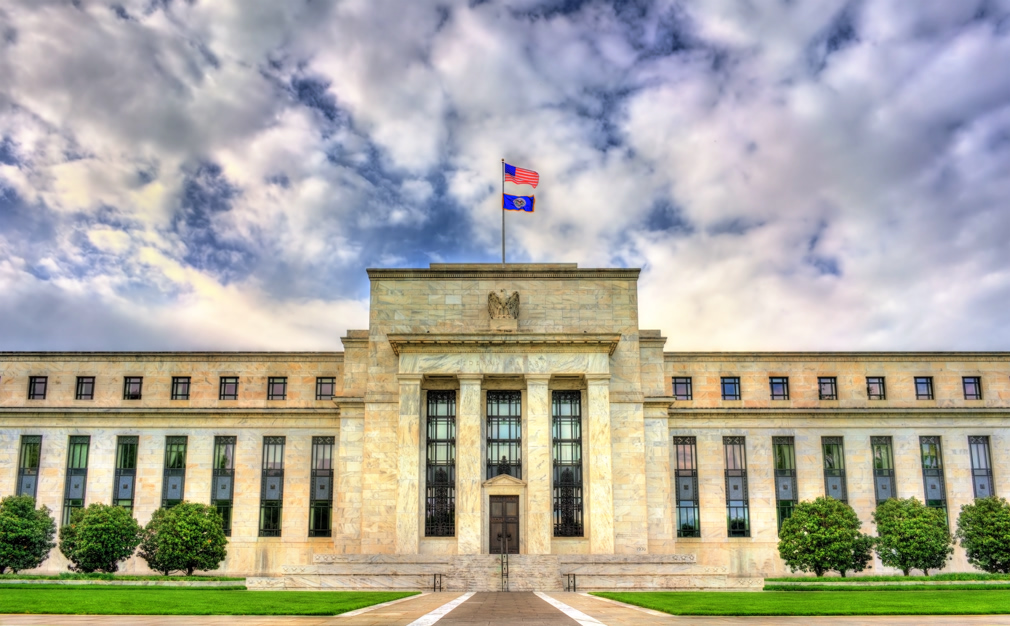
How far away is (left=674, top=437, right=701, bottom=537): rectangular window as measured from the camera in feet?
183

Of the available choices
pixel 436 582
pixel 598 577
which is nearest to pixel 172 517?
pixel 436 582

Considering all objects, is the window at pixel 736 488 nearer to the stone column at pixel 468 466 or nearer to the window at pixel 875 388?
the window at pixel 875 388

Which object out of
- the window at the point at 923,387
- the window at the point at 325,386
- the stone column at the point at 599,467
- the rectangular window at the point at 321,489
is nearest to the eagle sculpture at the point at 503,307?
the stone column at the point at 599,467

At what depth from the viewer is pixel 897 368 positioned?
2296 inches

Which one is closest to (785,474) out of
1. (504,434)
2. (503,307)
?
(504,434)

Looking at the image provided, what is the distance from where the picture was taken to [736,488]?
185 feet

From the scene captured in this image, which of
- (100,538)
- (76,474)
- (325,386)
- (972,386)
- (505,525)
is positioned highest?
(325,386)

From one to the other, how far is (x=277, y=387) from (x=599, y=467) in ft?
79.2

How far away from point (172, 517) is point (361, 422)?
41.9 feet

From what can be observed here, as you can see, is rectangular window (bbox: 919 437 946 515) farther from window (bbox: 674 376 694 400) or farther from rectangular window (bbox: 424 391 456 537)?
rectangular window (bbox: 424 391 456 537)

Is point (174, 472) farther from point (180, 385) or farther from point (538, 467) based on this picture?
point (538, 467)

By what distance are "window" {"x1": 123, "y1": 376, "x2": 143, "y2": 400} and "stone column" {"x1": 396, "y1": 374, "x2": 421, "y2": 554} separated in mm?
20401

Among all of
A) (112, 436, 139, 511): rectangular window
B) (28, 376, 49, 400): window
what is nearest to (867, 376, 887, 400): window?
(112, 436, 139, 511): rectangular window

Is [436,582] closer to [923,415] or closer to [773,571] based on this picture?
[773,571]
